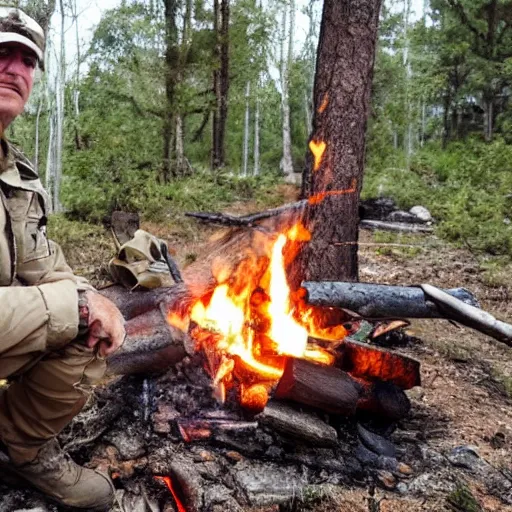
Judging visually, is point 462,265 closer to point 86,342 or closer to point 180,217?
point 180,217

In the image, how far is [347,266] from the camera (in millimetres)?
5512

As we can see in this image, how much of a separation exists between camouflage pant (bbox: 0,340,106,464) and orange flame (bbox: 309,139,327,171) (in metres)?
3.60

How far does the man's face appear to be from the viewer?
2.30m

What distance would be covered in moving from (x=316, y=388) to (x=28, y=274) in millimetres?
1818

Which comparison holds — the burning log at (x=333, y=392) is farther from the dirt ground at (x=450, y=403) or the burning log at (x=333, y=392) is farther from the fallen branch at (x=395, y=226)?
the fallen branch at (x=395, y=226)

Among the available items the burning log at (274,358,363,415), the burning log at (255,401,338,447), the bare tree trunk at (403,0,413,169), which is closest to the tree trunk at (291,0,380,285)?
the burning log at (274,358,363,415)

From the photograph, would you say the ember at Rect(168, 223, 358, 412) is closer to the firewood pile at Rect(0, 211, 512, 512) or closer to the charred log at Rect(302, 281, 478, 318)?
the firewood pile at Rect(0, 211, 512, 512)

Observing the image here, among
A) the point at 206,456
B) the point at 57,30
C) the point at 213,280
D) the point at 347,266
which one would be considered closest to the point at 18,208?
the point at 206,456

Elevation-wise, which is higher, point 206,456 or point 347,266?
point 347,266

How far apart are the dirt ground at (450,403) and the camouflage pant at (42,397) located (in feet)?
4.63

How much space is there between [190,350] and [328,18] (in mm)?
4031

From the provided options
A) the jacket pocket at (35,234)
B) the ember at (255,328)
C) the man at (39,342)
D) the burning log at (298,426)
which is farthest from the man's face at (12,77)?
the burning log at (298,426)

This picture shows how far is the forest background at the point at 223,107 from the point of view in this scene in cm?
1182

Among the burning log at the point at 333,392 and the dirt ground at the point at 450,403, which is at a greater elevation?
the burning log at the point at 333,392
